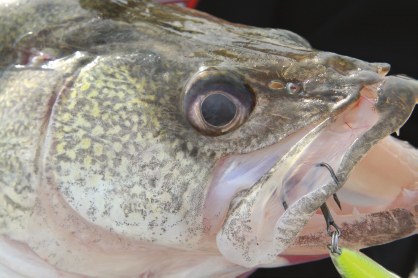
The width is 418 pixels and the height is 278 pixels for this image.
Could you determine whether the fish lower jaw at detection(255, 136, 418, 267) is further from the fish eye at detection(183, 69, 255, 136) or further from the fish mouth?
the fish eye at detection(183, 69, 255, 136)

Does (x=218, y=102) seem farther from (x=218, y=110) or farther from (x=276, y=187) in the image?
(x=276, y=187)

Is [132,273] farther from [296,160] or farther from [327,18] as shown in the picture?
[327,18]

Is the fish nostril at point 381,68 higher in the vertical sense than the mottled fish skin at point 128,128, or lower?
higher

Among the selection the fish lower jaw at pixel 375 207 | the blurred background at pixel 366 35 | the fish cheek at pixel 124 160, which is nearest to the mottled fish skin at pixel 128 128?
the fish cheek at pixel 124 160

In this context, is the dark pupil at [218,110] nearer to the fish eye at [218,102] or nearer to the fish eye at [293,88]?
A: the fish eye at [218,102]

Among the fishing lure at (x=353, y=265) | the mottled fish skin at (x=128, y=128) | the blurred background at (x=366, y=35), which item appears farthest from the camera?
the blurred background at (x=366, y=35)

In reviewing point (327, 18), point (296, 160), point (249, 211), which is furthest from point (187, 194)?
point (327, 18)
